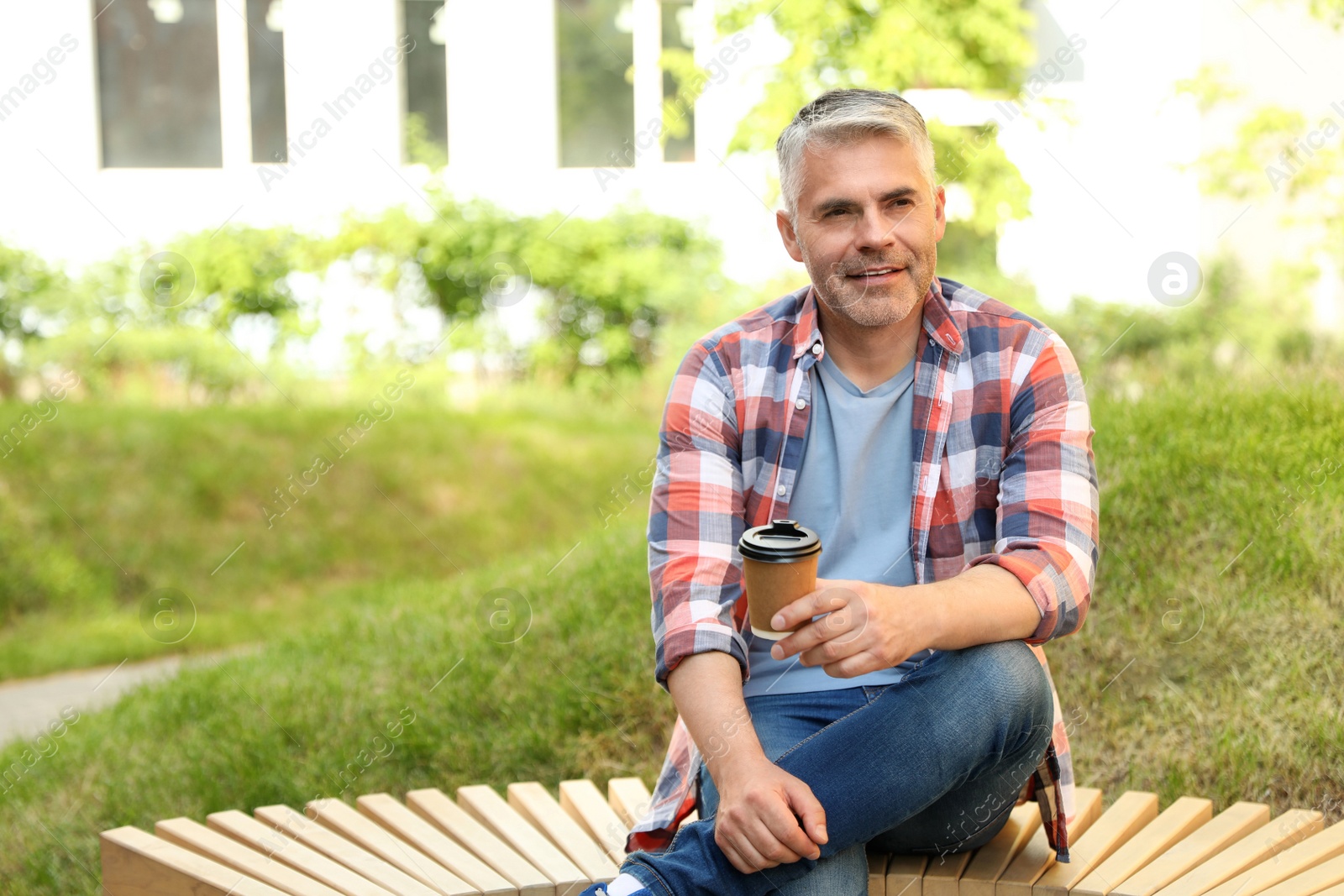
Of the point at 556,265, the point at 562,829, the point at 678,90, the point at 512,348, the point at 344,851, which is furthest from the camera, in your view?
the point at 678,90

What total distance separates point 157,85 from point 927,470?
974cm

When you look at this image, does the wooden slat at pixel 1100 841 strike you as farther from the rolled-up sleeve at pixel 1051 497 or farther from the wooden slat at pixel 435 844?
the wooden slat at pixel 435 844

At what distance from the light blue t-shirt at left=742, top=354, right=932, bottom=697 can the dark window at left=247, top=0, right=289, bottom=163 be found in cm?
872

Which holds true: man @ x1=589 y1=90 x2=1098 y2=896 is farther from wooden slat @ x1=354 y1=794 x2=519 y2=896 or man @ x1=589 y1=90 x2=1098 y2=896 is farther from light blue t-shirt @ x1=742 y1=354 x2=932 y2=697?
wooden slat @ x1=354 y1=794 x2=519 y2=896

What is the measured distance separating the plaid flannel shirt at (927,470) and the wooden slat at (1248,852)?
216mm

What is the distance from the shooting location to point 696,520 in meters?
2.32

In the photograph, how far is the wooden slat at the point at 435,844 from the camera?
Answer: 7.66 feet

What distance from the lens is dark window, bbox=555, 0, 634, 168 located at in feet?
33.5

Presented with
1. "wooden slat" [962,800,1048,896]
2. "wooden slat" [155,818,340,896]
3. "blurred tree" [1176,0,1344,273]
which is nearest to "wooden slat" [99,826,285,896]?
"wooden slat" [155,818,340,896]

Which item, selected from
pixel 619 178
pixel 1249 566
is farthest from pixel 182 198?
pixel 1249 566

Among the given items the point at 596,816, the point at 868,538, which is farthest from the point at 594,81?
the point at 868,538

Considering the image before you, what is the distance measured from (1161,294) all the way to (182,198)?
25.1 ft

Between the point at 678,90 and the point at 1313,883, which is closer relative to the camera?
the point at 1313,883

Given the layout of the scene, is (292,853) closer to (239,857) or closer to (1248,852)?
(239,857)
